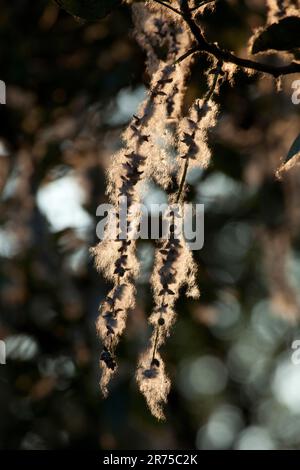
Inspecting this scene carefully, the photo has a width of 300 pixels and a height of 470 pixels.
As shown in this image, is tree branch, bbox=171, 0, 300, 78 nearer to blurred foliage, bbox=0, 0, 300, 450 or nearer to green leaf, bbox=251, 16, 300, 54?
green leaf, bbox=251, 16, 300, 54

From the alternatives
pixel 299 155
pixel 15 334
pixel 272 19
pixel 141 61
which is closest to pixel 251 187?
pixel 141 61

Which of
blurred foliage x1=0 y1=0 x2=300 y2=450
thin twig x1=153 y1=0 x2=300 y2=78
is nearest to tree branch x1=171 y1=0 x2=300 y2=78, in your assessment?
thin twig x1=153 y1=0 x2=300 y2=78

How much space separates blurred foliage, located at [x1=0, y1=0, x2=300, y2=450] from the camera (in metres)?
2.54

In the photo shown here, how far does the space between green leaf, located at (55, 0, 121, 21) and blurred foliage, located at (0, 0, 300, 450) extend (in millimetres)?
1238

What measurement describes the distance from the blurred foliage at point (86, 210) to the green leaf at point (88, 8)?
4.06 ft

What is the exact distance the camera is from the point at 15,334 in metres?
3.00

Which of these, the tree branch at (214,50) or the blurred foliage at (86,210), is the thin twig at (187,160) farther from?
the blurred foliage at (86,210)

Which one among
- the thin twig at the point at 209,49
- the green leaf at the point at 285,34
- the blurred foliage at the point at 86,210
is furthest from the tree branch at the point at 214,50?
the blurred foliage at the point at 86,210

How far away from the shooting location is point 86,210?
2.78 meters

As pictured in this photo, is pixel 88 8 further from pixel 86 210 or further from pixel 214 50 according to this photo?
pixel 86 210

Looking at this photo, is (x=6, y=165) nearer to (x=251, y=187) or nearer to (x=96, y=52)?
(x=96, y=52)

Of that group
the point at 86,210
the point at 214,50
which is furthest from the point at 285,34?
the point at 86,210

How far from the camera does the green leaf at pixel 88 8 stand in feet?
3.59

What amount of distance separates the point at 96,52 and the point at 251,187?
626 millimetres
